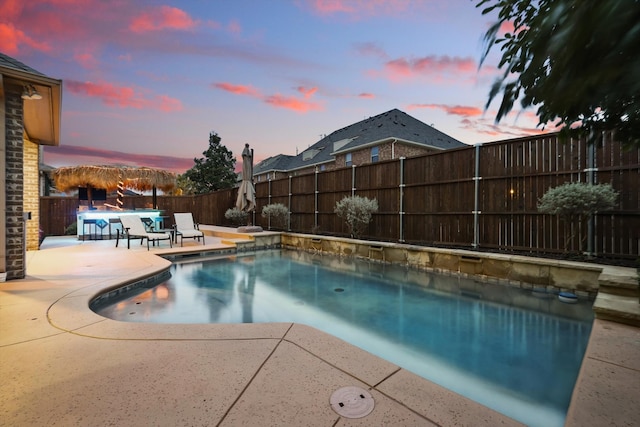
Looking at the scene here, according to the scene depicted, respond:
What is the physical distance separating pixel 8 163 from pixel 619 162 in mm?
9771

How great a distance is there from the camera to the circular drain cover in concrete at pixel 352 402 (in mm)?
1531

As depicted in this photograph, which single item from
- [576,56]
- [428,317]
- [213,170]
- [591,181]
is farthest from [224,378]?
[213,170]

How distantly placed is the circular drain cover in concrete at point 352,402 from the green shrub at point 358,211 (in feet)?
22.4

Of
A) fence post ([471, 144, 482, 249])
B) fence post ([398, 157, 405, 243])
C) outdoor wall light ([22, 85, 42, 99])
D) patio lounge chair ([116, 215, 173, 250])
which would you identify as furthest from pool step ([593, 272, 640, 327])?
patio lounge chair ([116, 215, 173, 250])

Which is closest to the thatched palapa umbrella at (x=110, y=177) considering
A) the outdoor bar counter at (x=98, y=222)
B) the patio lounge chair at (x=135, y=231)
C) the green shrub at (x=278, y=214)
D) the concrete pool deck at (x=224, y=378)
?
the outdoor bar counter at (x=98, y=222)

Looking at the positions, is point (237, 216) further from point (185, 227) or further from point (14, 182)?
point (14, 182)

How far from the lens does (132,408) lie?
5.20ft

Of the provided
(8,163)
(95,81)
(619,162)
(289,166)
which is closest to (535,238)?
(619,162)

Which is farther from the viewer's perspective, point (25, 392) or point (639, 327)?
point (639, 327)

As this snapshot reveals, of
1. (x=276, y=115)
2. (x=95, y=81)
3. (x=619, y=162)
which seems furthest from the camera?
(x=276, y=115)

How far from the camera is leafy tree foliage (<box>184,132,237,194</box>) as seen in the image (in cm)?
2694

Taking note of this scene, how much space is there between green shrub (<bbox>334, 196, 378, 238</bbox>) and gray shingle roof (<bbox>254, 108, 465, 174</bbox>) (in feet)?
26.5

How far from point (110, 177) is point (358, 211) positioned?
10.6m

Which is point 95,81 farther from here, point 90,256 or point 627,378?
point 627,378
